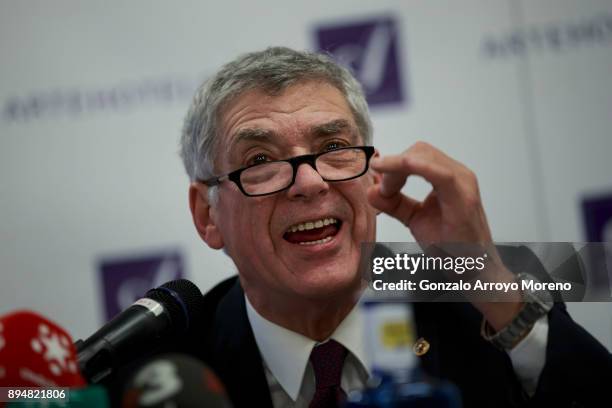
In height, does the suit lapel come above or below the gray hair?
below

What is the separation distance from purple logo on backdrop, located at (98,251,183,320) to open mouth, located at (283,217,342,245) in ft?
4.38

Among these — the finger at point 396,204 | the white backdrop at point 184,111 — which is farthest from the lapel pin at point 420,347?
the white backdrop at point 184,111

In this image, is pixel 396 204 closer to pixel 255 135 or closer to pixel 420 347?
pixel 420 347

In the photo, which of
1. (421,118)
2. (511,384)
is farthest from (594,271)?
(421,118)

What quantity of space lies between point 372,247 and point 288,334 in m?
0.42

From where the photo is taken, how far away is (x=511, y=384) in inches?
57.2

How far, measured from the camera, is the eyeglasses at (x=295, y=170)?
1707 millimetres

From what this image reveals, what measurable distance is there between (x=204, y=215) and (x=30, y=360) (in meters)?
1.07

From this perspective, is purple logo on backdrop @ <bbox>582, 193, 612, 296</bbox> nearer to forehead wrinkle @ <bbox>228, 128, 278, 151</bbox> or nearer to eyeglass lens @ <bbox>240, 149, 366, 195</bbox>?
eyeglass lens @ <bbox>240, 149, 366, 195</bbox>

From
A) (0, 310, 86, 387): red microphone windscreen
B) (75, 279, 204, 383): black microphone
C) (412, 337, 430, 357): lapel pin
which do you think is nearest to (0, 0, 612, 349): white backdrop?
(412, 337, 430, 357): lapel pin

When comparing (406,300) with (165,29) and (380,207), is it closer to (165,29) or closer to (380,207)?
(380,207)

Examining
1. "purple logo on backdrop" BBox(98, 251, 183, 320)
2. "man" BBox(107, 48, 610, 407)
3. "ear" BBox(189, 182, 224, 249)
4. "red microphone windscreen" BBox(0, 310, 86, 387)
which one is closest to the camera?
"red microphone windscreen" BBox(0, 310, 86, 387)

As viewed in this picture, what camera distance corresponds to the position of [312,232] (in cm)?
176

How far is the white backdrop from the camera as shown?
9.55 ft
